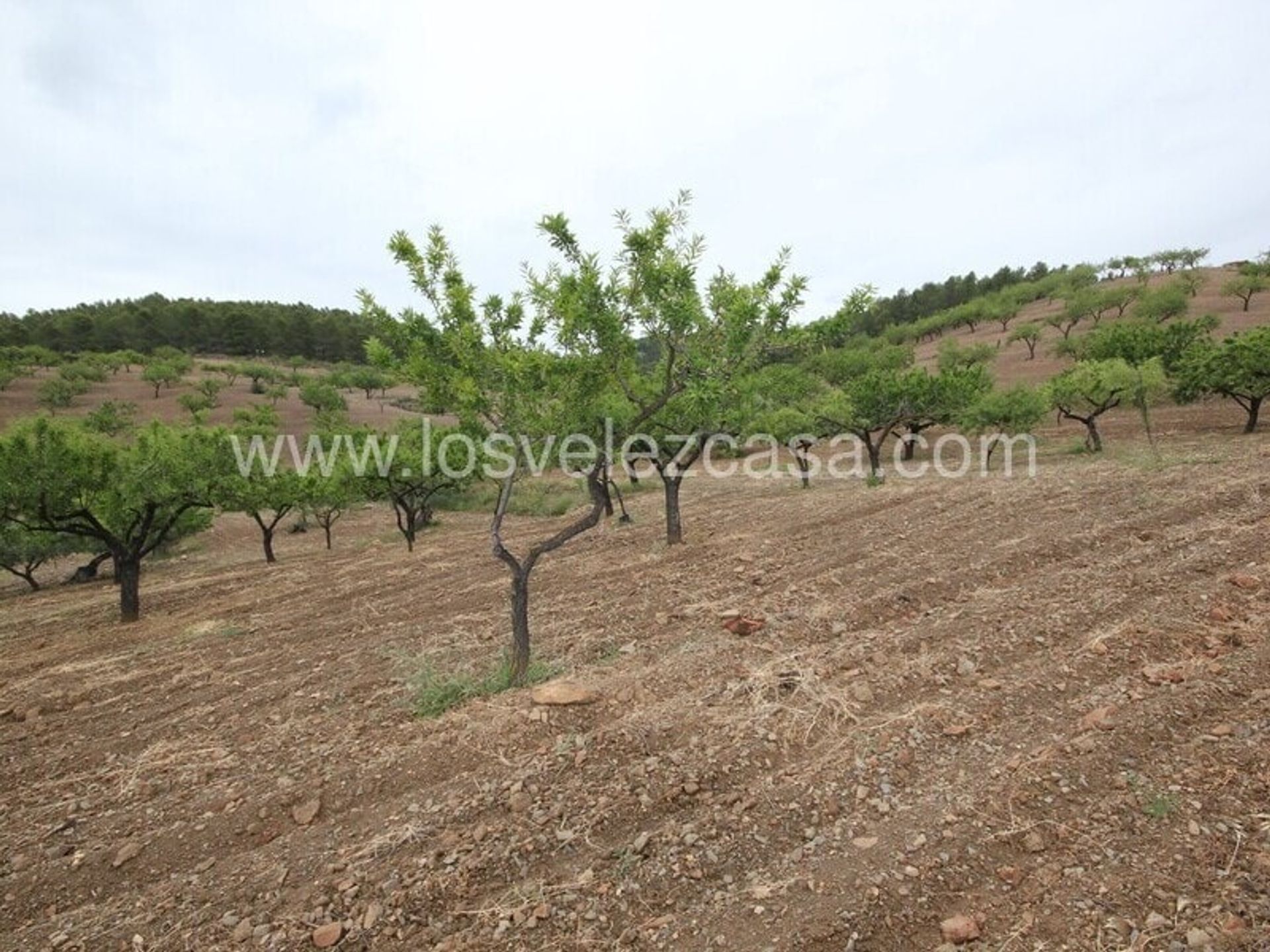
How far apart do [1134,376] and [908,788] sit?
28.8m

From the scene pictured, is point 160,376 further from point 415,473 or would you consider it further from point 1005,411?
point 1005,411

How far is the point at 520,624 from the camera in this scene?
25.5ft

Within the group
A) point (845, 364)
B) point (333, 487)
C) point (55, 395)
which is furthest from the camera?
point (55, 395)

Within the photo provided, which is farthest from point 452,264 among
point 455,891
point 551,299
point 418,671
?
point 455,891

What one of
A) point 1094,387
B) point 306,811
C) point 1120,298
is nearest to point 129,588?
point 306,811

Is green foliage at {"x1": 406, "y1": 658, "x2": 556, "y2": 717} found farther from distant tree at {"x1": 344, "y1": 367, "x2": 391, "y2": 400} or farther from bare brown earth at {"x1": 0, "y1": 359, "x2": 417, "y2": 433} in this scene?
distant tree at {"x1": 344, "y1": 367, "x2": 391, "y2": 400}

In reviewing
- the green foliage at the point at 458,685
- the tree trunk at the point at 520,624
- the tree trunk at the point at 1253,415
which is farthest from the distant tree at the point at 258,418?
the tree trunk at the point at 1253,415

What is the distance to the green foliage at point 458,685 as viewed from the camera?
23.3 feet

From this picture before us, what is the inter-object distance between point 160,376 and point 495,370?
8079cm

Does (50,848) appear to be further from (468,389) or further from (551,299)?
(551,299)

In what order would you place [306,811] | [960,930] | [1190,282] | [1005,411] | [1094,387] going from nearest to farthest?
[960,930], [306,811], [1094,387], [1005,411], [1190,282]

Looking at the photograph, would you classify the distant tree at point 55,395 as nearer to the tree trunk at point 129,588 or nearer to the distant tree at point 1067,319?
the tree trunk at point 129,588

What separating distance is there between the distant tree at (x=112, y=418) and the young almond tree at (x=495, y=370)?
5191cm

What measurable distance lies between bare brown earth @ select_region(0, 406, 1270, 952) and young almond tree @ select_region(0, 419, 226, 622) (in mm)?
4196
